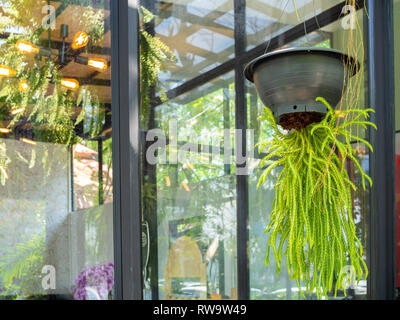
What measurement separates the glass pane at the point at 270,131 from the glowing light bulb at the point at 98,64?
0.67 m

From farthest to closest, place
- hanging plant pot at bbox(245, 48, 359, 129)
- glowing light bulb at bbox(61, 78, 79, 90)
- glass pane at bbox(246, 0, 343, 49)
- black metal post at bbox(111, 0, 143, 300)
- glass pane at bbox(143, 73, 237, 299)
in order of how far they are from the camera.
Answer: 1. glass pane at bbox(246, 0, 343, 49)
2. glass pane at bbox(143, 73, 237, 299)
3. glowing light bulb at bbox(61, 78, 79, 90)
4. black metal post at bbox(111, 0, 143, 300)
5. hanging plant pot at bbox(245, 48, 359, 129)

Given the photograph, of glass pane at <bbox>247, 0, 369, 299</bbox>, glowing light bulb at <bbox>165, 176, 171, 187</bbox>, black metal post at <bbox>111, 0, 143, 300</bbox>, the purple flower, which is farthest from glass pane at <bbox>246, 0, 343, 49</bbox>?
the purple flower

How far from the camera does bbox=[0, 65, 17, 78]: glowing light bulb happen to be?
5.64ft

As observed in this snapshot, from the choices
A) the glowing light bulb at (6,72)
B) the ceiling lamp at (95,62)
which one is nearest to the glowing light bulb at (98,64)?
the ceiling lamp at (95,62)

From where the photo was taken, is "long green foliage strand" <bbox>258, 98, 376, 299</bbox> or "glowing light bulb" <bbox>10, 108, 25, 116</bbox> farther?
"glowing light bulb" <bbox>10, 108, 25, 116</bbox>

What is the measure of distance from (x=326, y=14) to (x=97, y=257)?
138 cm

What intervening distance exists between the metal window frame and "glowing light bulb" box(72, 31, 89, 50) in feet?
0.44

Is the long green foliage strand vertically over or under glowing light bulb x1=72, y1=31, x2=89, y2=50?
under

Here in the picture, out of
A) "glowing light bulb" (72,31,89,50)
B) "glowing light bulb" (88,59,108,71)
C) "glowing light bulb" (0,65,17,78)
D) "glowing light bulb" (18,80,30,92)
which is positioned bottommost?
"glowing light bulb" (18,80,30,92)

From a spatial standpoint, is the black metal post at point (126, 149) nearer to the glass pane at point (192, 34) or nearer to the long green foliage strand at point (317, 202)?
the glass pane at point (192, 34)

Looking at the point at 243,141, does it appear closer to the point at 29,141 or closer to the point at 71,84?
the point at 71,84

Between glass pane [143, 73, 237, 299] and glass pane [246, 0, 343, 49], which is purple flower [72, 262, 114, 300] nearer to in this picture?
glass pane [143, 73, 237, 299]

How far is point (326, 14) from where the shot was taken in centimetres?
196
